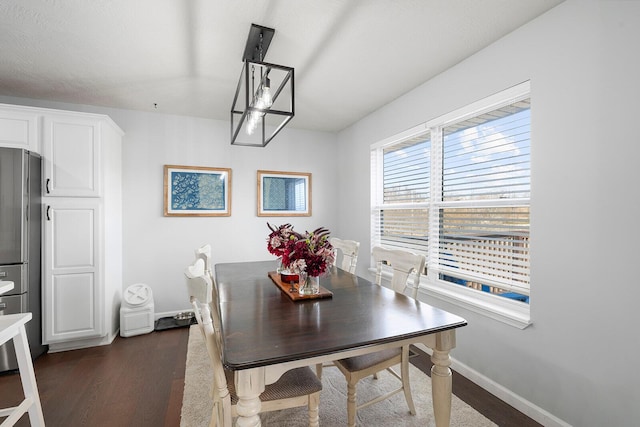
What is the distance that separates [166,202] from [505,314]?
→ 140 inches

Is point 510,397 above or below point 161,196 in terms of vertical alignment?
below

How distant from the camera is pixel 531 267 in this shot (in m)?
1.88

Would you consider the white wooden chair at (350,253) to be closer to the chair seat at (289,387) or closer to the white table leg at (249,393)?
the chair seat at (289,387)

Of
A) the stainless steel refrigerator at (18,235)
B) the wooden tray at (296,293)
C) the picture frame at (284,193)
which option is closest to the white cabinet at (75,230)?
the stainless steel refrigerator at (18,235)

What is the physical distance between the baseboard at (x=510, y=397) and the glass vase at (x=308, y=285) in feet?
2.33

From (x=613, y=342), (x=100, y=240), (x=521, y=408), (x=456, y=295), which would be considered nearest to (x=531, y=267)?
(x=613, y=342)

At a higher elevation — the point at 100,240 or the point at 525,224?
the point at 525,224

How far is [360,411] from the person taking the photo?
193 cm

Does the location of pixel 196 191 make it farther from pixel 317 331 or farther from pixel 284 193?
pixel 317 331

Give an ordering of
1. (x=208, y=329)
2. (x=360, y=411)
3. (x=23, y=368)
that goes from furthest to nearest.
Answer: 1. (x=360, y=411)
2. (x=23, y=368)
3. (x=208, y=329)

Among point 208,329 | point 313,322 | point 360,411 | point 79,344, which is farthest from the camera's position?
point 79,344

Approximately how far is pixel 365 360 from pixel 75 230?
286 centimetres

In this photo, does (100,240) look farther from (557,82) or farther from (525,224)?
(557,82)

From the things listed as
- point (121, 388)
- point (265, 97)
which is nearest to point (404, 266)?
point (265, 97)
